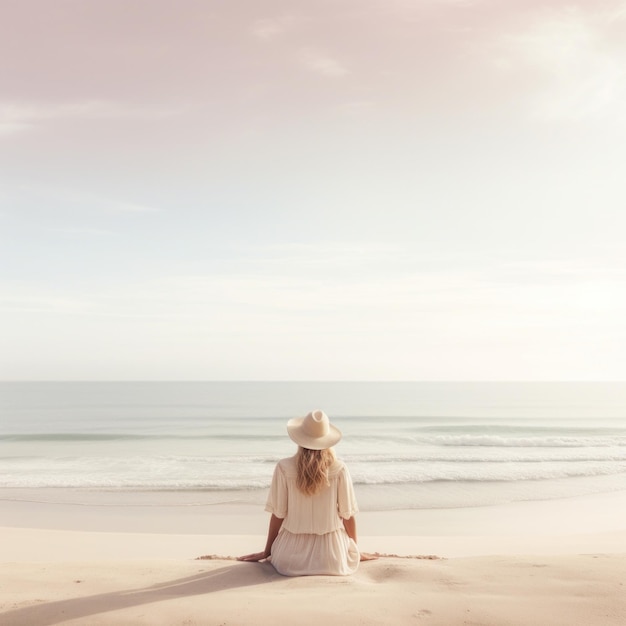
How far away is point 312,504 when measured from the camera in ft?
Answer: 17.2

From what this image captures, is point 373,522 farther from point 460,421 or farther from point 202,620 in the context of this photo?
point 460,421

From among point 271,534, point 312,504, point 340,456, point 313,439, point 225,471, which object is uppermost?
point 340,456

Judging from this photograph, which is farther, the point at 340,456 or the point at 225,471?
the point at 340,456

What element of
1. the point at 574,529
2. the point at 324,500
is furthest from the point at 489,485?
the point at 324,500

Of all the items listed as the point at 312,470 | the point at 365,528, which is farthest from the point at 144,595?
the point at 365,528

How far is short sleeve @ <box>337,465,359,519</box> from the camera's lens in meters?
5.24

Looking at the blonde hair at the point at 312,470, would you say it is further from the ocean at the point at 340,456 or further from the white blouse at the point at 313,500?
the ocean at the point at 340,456

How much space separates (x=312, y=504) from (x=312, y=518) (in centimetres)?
13

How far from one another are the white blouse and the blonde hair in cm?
7

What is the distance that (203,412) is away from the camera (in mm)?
46719

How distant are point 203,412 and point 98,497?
34472mm

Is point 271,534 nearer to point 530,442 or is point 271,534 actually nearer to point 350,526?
point 350,526

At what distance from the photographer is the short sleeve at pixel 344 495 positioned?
206 inches

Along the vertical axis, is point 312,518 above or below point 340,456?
below
